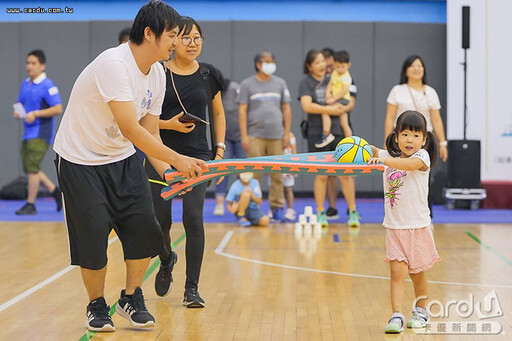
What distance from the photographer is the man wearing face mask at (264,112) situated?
1051 cm

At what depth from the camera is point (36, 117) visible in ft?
38.1

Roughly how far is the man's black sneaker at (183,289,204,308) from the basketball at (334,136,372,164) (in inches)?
54.2

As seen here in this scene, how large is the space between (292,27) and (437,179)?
10.8 ft

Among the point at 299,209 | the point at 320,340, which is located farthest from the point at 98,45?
the point at 320,340

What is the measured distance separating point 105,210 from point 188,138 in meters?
1.13

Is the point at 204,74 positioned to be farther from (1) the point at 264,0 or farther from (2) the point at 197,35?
(1) the point at 264,0

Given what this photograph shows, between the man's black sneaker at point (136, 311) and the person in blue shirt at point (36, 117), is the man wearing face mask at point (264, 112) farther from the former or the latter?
the man's black sneaker at point (136, 311)

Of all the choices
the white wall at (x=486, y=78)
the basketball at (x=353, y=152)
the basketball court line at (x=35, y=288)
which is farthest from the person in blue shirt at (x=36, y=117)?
the basketball at (x=353, y=152)

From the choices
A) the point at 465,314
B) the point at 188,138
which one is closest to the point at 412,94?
the point at 188,138

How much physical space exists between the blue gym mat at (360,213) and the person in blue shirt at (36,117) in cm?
44

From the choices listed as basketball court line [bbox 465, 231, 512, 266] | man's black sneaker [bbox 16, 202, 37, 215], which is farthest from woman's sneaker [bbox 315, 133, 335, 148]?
man's black sneaker [bbox 16, 202, 37, 215]

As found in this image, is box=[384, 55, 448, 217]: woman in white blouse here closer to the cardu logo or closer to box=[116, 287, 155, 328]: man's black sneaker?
the cardu logo

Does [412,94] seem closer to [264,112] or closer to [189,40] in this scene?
[264,112]

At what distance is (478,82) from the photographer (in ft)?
42.4
